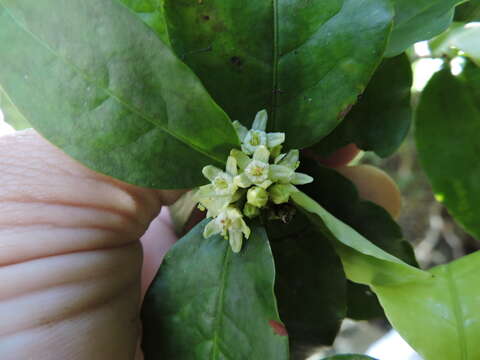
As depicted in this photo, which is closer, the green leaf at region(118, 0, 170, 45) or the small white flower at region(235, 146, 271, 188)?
the small white flower at region(235, 146, 271, 188)

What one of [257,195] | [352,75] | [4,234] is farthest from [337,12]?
[4,234]

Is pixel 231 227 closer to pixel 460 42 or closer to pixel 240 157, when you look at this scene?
pixel 240 157

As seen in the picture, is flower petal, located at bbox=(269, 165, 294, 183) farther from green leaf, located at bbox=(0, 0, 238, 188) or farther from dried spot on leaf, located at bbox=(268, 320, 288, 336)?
dried spot on leaf, located at bbox=(268, 320, 288, 336)

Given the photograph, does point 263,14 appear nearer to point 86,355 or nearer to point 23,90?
point 23,90

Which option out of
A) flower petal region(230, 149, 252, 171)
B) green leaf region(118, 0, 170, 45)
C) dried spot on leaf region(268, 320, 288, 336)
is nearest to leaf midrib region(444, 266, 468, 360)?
dried spot on leaf region(268, 320, 288, 336)

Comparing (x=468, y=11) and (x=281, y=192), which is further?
(x=468, y=11)

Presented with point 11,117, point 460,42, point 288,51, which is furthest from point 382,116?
point 11,117
